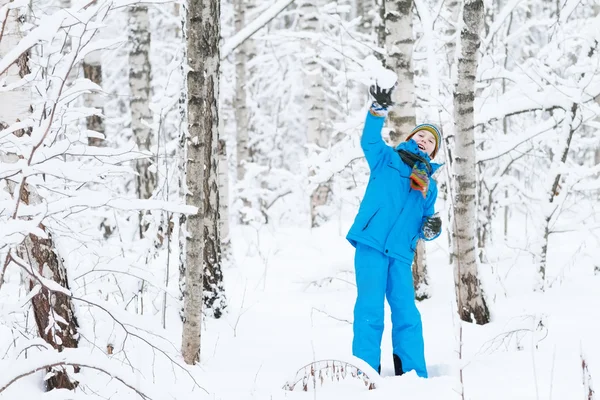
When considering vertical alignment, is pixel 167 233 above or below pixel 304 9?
below

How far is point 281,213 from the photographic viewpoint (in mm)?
15258

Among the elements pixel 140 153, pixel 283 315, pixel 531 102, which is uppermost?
pixel 531 102

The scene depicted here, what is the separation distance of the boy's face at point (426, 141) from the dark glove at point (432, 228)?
0.43m

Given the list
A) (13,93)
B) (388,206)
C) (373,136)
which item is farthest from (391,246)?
(13,93)

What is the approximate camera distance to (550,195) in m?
5.49

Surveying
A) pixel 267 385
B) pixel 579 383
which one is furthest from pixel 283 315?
pixel 579 383

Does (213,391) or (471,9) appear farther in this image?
(471,9)

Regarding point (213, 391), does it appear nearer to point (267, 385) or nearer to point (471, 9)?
point (267, 385)

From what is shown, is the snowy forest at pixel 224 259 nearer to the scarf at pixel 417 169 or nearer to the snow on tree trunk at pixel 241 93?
the scarf at pixel 417 169

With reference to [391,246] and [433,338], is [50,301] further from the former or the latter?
[433,338]

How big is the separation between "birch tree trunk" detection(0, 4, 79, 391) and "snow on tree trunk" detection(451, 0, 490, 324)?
2.89m

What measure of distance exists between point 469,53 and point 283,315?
2.52 metres

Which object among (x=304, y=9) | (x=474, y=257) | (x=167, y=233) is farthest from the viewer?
(x=304, y=9)

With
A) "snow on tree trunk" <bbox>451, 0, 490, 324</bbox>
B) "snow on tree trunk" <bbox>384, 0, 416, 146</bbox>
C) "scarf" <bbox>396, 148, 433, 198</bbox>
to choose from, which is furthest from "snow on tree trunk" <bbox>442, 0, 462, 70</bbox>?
"scarf" <bbox>396, 148, 433, 198</bbox>
